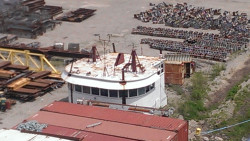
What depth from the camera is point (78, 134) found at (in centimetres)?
2631

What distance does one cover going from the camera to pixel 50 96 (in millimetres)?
39188

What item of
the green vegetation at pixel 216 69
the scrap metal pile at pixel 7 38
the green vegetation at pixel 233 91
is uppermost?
the scrap metal pile at pixel 7 38

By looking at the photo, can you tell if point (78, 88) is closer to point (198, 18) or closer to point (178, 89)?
point (178, 89)

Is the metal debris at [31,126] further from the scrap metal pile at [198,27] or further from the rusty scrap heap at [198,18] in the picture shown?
the rusty scrap heap at [198,18]

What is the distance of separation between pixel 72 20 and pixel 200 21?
14829mm

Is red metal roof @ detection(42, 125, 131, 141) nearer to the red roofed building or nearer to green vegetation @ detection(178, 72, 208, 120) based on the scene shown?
the red roofed building

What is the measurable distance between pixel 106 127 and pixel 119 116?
170cm

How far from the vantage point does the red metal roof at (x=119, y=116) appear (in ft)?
89.8

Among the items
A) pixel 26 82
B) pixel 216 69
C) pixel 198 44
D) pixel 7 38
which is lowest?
pixel 216 69

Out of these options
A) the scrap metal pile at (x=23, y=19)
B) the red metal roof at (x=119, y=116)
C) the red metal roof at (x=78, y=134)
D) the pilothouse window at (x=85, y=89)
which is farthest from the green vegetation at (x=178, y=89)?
the scrap metal pile at (x=23, y=19)

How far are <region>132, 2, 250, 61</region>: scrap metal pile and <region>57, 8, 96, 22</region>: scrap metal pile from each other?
20.1 ft

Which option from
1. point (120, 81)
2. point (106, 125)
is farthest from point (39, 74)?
point (106, 125)

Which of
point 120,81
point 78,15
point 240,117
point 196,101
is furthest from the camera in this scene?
point 78,15

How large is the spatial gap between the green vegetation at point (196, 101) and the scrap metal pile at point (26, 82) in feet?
33.3
